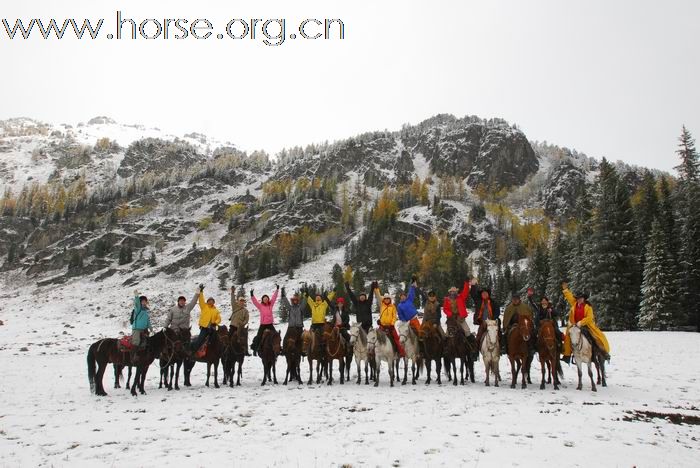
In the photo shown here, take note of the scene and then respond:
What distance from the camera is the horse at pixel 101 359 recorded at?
15.0m

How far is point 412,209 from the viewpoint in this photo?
16212cm

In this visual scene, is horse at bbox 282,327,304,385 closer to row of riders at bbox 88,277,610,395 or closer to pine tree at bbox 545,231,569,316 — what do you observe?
row of riders at bbox 88,277,610,395

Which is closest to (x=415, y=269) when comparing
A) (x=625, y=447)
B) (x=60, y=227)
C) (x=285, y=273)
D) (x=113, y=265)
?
(x=285, y=273)

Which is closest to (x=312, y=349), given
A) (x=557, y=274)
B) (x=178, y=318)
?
(x=178, y=318)

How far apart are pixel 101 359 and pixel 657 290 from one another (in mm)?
40197

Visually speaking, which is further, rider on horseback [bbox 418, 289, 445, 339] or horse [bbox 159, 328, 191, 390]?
rider on horseback [bbox 418, 289, 445, 339]

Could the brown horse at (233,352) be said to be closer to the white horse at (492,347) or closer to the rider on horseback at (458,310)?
the rider on horseback at (458,310)

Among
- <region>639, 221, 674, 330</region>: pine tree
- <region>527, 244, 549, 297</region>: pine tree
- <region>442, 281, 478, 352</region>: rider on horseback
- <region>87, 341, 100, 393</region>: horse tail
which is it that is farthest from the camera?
<region>527, 244, 549, 297</region>: pine tree

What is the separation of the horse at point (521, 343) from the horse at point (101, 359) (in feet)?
43.7

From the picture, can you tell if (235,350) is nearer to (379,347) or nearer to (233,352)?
(233,352)

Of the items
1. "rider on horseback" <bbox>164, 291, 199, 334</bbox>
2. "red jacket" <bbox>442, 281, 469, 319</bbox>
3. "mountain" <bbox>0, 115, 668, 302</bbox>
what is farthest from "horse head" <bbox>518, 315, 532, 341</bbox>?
"mountain" <bbox>0, 115, 668, 302</bbox>

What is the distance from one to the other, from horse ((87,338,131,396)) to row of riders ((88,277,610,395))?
33 millimetres

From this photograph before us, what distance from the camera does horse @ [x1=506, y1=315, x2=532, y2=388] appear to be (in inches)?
579

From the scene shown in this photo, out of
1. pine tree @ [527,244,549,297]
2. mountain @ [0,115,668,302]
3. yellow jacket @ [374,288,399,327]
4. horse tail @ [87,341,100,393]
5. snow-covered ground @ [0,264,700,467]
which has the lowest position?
snow-covered ground @ [0,264,700,467]
